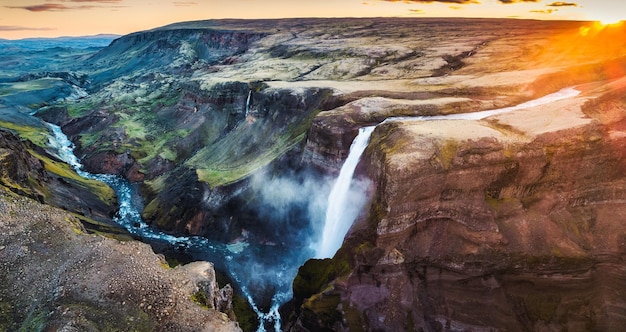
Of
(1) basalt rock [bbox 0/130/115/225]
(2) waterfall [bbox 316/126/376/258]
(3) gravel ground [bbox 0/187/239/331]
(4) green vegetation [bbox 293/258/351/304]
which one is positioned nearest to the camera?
(3) gravel ground [bbox 0/187/239/331]

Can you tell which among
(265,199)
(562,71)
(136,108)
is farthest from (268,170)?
(136,108)

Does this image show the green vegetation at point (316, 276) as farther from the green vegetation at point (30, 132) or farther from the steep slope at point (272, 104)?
the green vegetation at point (30, 132)

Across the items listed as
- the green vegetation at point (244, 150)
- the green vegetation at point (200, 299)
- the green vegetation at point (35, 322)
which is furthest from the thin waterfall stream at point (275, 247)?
the green vegetation at point (35, 322)

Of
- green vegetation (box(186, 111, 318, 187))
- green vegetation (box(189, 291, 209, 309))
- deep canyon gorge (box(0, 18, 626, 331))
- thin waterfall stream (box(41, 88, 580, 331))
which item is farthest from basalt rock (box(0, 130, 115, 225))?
green vegetation (box(189, 291, 209, 309))

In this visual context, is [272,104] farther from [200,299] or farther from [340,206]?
[200,299]

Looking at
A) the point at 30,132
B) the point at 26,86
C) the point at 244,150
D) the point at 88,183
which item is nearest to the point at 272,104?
the point at 244,150

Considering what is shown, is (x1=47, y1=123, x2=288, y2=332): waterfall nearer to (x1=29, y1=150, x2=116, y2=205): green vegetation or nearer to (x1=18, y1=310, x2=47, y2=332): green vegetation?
(x1=29, y1=150, x2=116, y2=205): green vegetation

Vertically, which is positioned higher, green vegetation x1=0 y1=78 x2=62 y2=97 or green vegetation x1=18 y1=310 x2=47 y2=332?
green vegetation x1=18 y1=310 x2=47 y2=332
